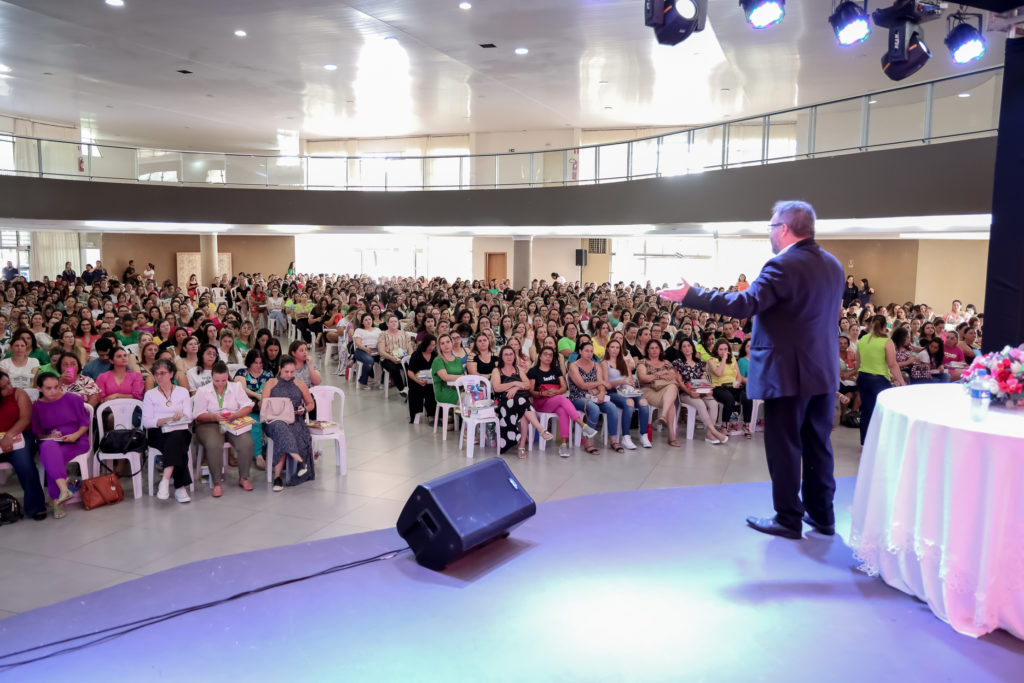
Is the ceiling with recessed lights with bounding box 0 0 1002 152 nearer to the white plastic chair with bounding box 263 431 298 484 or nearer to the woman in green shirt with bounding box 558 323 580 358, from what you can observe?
the woman in green shirt with bounding box 558 323 580 358

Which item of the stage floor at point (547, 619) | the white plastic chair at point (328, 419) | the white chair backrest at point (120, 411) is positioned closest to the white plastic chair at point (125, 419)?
the white chair backrest at point (120, 411)

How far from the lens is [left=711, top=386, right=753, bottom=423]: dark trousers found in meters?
7.88

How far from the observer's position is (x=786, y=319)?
3.35 metres

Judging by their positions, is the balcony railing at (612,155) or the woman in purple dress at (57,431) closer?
the woman in purple dress at (57,431)

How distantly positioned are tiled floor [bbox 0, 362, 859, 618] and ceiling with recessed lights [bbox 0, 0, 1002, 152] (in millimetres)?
6586

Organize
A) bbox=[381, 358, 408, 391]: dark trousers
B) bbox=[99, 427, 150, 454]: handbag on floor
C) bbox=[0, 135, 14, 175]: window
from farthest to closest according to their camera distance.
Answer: bbox=[0, 135, 14, 175]: window, bbox=[381, 358, 408, 391]: dark trousers, bbox=[99, 427, 150, 454]: handbag on floor

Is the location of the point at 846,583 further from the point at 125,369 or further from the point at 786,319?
the point at 125,369

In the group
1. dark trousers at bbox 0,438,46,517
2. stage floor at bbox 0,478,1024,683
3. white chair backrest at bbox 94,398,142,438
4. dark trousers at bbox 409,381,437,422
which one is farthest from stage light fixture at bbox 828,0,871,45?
dark trousers at bbox 0,438,46,517

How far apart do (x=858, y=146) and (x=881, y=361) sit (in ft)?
12.7

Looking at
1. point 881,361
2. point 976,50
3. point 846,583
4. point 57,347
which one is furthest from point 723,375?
point 57,347

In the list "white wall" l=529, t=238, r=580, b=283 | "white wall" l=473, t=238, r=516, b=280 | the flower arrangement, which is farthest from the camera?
"white wall" l=473, t=238, r=516, b=280

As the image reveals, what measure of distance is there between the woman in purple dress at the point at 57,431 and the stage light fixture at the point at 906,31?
7098 millimetres

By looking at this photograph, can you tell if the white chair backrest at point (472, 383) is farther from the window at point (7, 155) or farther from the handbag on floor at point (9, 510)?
the window at point (7, 155)

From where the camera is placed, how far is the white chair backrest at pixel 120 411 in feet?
19.2
